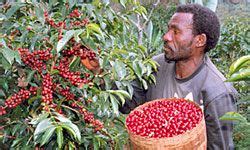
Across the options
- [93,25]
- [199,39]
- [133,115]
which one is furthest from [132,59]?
[199,39]

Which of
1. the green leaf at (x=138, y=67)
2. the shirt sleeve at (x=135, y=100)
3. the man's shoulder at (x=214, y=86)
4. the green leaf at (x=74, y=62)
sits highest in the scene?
the green leaf at (x=74, y=62)

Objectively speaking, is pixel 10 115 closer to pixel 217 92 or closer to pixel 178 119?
pixel 178 119

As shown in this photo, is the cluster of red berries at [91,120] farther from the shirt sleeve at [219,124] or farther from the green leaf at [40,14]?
the shirt sleeve at [219,124]

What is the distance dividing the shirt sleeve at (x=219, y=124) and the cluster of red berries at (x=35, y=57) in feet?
2.72

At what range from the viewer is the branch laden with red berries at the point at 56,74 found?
1.50 m

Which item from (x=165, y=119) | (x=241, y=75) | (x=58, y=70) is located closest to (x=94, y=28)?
(x=58, y=70)

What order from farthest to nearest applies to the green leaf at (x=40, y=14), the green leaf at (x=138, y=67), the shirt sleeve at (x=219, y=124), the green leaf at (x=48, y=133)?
1. the shirt sleeve at (x=219, y=124)
2. the green leaf at (x=138, y=67)
3. the green leaf at (x=40, y=14)
4. the green leaf at (x=48, y=133)

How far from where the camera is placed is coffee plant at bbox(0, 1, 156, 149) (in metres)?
1.50

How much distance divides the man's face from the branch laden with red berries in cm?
59

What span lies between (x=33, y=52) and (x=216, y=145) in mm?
966

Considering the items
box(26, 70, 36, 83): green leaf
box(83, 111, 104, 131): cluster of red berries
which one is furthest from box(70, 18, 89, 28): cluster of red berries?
box(83, 111, 104, 131): cluster of red berries

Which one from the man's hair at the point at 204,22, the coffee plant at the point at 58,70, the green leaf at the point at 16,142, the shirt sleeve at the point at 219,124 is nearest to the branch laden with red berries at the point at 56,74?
the coffee plant at the point at 58,70

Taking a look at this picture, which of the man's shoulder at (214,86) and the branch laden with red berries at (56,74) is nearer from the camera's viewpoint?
the branch laden with red berries at (56,74)

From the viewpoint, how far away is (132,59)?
1.80 meters
